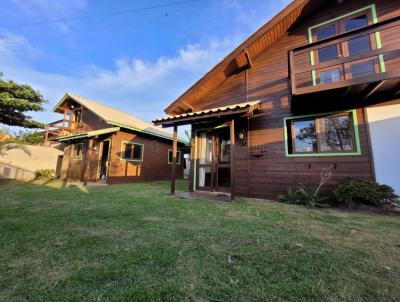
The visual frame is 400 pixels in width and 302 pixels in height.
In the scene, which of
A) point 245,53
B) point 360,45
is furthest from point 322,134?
point 245,53

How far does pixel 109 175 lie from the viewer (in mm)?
9656

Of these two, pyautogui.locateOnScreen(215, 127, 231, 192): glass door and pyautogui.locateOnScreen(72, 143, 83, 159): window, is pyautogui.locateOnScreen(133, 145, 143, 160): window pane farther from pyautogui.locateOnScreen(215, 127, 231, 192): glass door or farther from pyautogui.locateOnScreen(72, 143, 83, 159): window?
pyautogui.locateOnScreen(215, 127, 231, 192): glass door

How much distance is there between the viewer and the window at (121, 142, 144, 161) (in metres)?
10.5

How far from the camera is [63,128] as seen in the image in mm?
12320

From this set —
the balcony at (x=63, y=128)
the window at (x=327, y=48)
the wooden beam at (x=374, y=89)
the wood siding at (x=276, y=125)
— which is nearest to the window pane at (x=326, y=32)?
the window at (x=327, y=48)

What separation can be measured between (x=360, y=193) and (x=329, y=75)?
3328 millimetres

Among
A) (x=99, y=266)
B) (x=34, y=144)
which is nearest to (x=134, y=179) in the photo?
(x=34, y=144)

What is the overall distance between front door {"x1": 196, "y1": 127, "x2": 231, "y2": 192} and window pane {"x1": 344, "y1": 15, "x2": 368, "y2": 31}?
178 inches

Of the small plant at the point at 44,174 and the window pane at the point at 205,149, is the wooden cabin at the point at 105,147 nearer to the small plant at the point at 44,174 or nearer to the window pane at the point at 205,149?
the small plant at the point at 44,174

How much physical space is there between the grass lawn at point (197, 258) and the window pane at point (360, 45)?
440 centimetres

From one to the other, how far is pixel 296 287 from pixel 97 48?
1506 cm

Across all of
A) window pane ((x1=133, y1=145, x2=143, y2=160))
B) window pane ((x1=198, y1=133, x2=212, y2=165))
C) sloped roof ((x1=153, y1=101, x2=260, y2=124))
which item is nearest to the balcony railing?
sloped roof ((x1=153, y1=101, x2=260, y2=124))

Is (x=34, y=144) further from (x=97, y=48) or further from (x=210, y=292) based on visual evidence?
(x=210, y=292)

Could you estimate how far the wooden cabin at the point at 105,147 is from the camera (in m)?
9.90
